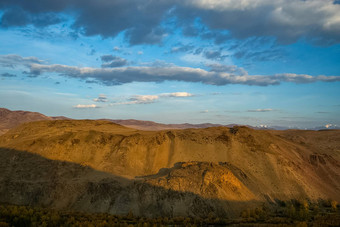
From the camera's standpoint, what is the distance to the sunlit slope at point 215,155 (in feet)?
118

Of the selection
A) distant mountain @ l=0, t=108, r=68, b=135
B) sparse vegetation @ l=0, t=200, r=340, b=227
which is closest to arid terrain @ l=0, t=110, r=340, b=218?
sparse vegetation @ l=0, t=200, r=340, b=227

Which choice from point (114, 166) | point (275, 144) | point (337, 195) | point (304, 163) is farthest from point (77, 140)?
point (337, 195)

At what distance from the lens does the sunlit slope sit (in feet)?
118

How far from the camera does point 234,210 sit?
29484 mm

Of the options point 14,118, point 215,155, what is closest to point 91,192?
point 215,155

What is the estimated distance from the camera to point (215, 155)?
1607 inches

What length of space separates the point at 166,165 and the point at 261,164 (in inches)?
533

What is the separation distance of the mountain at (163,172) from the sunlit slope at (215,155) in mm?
141

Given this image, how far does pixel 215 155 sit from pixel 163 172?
27.7 ft

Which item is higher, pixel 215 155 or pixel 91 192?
pixel 215 155

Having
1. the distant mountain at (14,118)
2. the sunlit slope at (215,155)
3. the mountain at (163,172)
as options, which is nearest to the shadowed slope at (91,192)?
the mountain at (163,172)

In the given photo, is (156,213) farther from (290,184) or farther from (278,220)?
(290,184)

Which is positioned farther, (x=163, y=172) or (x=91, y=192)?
(x=163, y=172)

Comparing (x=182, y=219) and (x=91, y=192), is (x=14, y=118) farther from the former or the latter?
(x=182, y=219)
